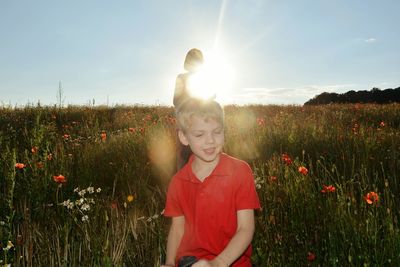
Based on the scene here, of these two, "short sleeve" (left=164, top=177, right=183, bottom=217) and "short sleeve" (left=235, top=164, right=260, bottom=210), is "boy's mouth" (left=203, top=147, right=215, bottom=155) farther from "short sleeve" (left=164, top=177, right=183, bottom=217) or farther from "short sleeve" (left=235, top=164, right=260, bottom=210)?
"short sleeve" (left=164, top=177, right=183, bottom=217)

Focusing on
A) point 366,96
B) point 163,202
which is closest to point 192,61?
point 163,202

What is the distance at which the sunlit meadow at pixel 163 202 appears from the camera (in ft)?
8.18

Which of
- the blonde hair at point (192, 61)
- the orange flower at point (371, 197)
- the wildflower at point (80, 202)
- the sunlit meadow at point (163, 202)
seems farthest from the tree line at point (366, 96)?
the orange flower at point (371, 197)

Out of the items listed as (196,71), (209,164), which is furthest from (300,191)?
(196,71)

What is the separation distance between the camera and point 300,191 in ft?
10.1

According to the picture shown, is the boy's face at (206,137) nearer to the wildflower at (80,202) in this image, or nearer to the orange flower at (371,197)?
the orange flower at (371,197)

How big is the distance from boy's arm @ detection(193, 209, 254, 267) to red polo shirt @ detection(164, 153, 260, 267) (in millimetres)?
48

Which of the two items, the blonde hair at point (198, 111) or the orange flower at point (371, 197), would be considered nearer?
the blonde hair at point (198, 111)

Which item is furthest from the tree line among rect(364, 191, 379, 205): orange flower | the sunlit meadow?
rect(364, 191, 379, 205): orange flower

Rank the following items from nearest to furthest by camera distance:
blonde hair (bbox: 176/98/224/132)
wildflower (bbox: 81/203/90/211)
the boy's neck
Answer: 1. blonde hair (bbox: 176/98/224/132)
2. the boy's neck
3. wildflower (bbox: 81/203/90/211)

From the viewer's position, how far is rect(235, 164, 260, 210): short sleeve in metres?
2.04

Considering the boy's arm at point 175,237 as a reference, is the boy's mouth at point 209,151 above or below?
above

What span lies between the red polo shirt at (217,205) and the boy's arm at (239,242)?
5 cm

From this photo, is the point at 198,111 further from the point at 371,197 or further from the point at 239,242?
the point at 371,197
